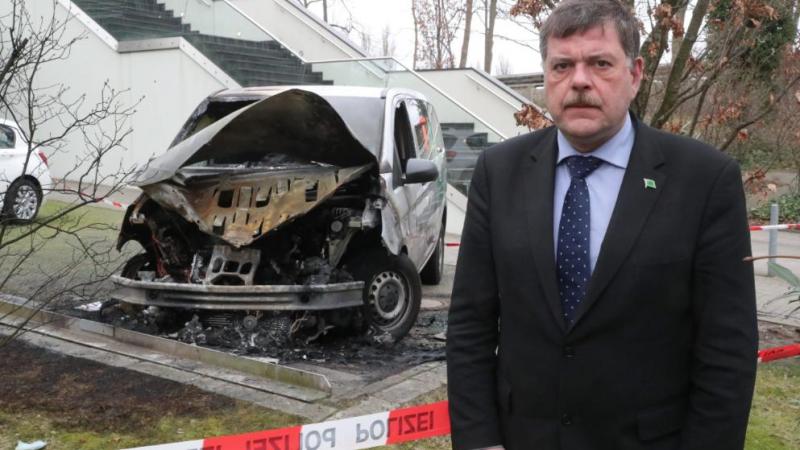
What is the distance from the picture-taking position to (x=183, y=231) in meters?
6.35

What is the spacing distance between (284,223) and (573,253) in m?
3.91

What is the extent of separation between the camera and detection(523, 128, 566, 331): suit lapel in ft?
6.87

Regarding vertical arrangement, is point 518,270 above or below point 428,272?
above

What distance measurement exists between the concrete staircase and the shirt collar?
590 inches

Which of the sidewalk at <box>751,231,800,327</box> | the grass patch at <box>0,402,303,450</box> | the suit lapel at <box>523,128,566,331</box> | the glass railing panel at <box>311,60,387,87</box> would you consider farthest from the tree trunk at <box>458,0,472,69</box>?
the suit lapel at <box>523,128,566,331</box>

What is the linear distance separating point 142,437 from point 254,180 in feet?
8.10

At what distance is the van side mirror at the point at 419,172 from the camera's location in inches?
251

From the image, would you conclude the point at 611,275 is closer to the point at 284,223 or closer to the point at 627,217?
the point at 627,217

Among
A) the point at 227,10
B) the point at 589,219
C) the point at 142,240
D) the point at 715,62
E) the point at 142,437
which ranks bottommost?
the point at 142,437

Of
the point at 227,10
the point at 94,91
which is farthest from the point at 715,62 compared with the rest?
the point at 94,91

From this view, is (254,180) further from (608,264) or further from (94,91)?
(94,91)

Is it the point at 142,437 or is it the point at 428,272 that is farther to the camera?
the point at 428,272

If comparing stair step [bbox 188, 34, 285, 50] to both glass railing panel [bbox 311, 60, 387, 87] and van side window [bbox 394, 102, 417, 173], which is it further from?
van side window [bbox 394, 102, 417, 173]

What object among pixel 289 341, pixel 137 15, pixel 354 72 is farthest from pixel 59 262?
pixel 137 15
